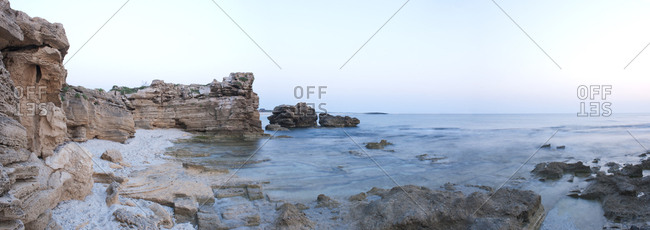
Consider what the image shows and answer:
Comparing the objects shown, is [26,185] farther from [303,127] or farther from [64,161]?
[303,127]

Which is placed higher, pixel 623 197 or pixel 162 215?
pixel 162 215

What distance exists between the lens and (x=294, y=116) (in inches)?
2076

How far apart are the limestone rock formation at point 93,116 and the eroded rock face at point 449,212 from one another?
1088 cm

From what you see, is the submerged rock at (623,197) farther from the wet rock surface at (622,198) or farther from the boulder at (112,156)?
the boulder at (112,156)

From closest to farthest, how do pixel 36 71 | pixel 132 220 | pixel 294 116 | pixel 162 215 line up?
pixel 132 220
pixel 162 215
pixel 36 71
pixel 294 116

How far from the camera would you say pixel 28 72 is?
645cm

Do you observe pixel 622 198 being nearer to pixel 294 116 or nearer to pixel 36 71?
pixel 36 71

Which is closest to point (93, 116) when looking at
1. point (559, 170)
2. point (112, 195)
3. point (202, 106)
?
point (112, 195)

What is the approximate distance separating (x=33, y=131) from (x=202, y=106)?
72.3 ft

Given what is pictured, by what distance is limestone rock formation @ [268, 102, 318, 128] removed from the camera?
51500mm

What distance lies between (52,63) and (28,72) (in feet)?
1.49

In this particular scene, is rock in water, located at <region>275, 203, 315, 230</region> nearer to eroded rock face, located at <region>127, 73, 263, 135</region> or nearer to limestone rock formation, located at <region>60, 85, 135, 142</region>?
limestone rock formation, located at <region>60, 85, 135, 142</region>

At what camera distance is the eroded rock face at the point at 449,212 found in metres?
6.64

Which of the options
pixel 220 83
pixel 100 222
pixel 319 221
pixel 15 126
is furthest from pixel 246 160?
pixel 220 83
